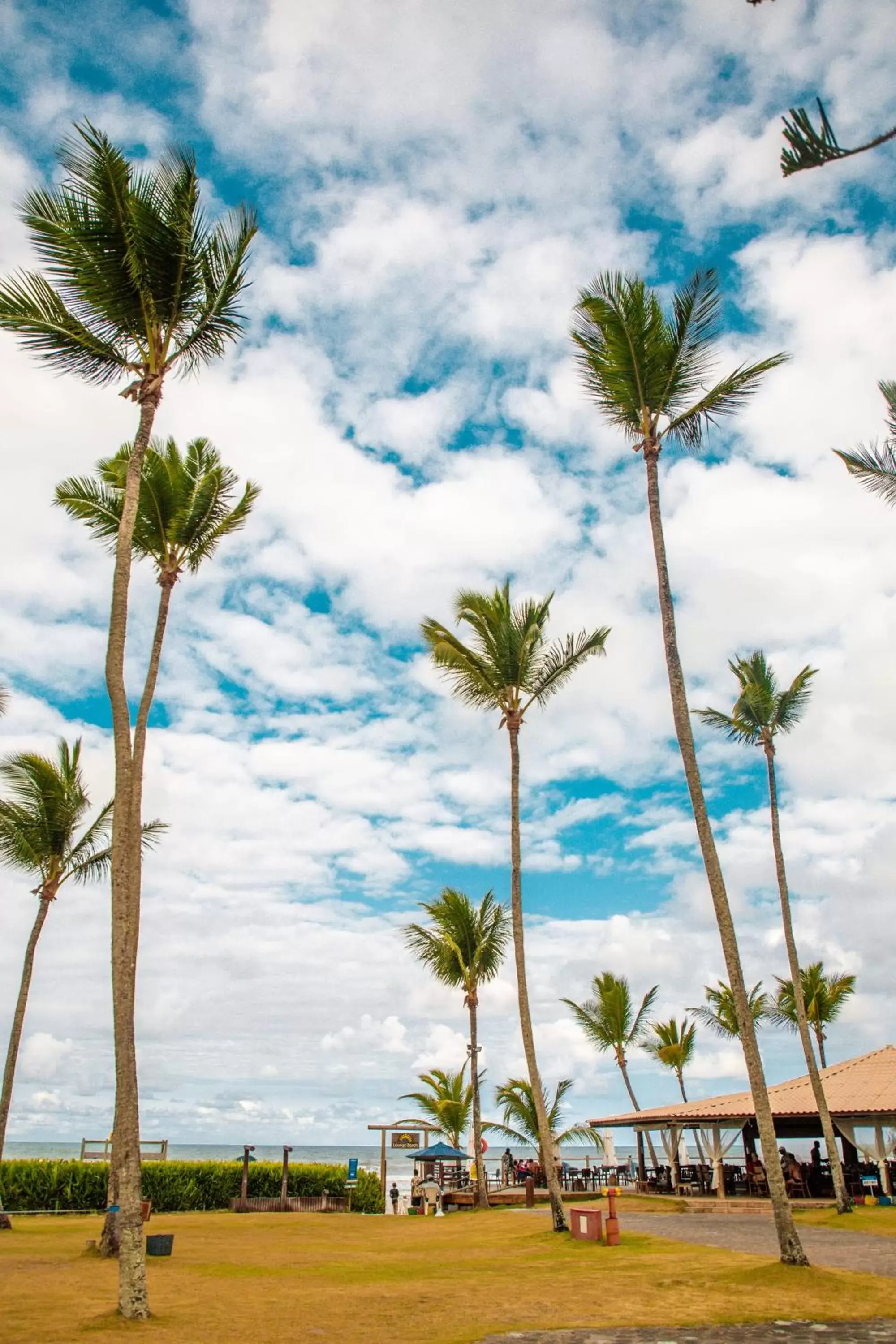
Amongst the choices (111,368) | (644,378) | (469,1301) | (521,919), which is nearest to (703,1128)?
(521,919)

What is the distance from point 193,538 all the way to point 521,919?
1020cm

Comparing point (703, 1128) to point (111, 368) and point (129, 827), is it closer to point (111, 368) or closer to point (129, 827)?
point (129, 827)

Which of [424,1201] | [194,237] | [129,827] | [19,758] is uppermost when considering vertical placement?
[194,237]

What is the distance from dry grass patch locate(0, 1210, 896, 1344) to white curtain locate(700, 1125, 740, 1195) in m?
11.9

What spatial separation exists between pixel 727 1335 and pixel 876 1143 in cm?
1940

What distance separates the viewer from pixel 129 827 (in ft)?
40.1

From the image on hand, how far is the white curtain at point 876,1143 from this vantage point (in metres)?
25.2

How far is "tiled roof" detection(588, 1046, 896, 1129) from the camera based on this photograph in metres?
25.4

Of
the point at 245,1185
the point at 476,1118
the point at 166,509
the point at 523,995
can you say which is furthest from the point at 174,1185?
the point at 166,509

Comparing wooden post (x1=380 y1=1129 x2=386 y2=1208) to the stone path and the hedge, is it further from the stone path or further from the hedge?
the stone path

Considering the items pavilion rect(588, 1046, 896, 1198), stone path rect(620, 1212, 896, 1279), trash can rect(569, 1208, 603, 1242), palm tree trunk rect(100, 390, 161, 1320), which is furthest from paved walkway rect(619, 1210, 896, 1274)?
palm tree trunk rect(100, 390, 161, 1320)

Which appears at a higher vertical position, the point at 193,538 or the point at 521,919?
the point at 193,538

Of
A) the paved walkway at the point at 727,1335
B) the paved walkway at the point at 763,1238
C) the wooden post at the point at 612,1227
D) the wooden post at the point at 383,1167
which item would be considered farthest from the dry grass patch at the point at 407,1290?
the wooden post at the point at 383,1167

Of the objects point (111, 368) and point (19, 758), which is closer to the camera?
point (111, 368)
